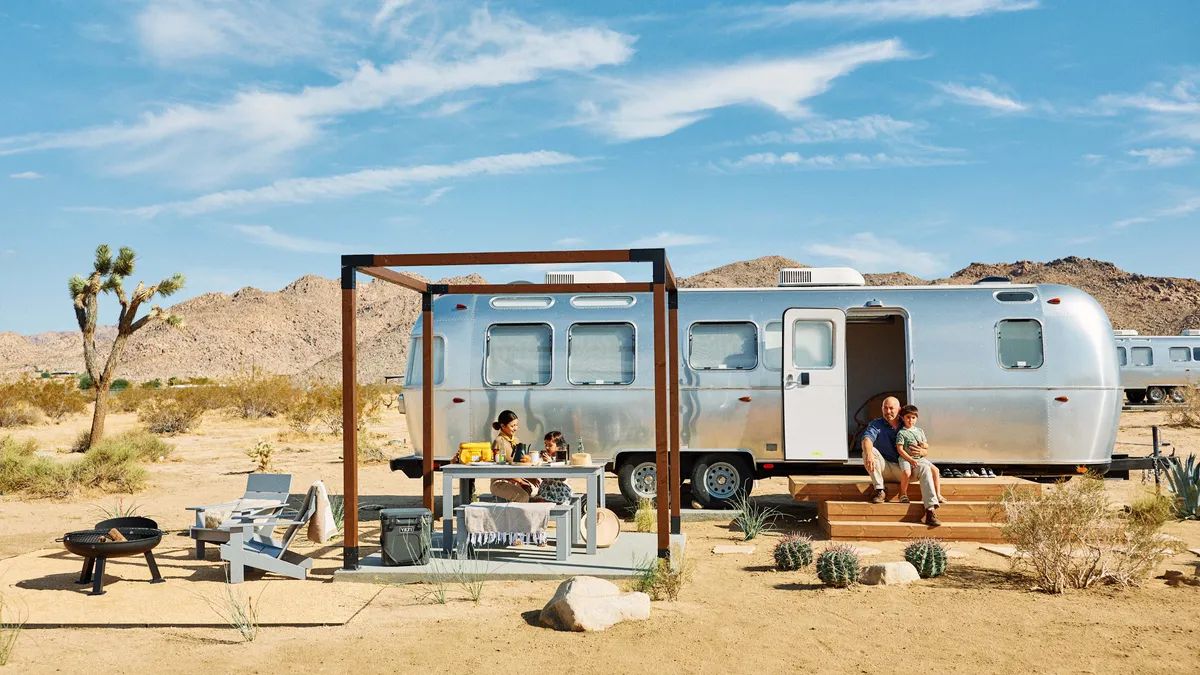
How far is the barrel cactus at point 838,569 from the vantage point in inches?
299

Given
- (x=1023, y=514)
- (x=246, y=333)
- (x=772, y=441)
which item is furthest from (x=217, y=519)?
(x=246, y=333)

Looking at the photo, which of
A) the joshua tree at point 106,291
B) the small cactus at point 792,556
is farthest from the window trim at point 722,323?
the joshua tree at point 106,291

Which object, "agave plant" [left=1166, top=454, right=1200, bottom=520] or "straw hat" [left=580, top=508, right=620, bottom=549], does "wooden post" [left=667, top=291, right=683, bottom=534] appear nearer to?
"straw hat" [left=580, top=508, right=620, bottom=549]

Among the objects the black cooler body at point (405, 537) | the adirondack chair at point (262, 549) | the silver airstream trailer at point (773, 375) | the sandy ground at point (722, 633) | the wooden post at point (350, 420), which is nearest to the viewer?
the sandy ground at point (722, 633)

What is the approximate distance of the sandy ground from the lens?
584 centimetres

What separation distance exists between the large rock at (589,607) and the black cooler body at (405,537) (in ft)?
5.98

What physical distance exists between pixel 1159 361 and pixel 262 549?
88.0ft

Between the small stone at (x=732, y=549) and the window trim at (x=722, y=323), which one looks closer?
the small stone at (x=732, y=549)

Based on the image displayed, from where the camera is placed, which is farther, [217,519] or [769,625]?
[217,519]

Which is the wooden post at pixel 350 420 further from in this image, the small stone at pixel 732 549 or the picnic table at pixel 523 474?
the small stone at pixel 732 549

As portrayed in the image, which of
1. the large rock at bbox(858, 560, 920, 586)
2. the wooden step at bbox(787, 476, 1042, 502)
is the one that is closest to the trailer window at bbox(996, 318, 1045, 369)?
the wooden step at bbox(787, 476, 1042, 502)

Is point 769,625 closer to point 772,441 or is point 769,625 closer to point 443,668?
point 443,668

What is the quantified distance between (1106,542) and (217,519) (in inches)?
284

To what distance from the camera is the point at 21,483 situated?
46.5ft
